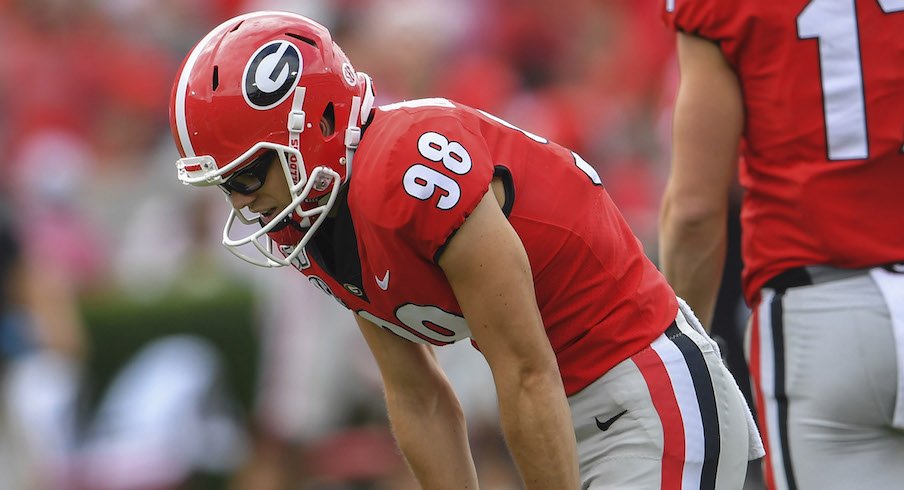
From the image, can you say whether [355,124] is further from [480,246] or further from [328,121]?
[480,246]

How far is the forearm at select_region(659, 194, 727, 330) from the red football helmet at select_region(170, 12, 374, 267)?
1.07m

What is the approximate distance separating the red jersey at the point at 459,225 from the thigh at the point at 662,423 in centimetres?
5

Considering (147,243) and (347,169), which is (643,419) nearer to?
(347,169)

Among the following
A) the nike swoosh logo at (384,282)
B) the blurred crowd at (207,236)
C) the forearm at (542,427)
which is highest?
→ the nike swoosh logo at (384,282)

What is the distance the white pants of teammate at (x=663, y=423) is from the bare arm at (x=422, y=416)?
16.3 inches

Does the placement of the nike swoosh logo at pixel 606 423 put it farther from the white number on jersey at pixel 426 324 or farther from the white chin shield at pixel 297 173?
the white chin shield at pixel 297 173

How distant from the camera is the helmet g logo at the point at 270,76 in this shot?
3.05 metres

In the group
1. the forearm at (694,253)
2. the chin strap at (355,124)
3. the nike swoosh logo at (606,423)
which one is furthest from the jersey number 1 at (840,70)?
the chin strap at (355,124)

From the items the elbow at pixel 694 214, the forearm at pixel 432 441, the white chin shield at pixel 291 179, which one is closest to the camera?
the white chin shield at pixel 291 179

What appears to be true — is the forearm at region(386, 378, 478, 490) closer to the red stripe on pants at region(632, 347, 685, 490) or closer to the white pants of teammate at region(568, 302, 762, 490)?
the white pants of teammate at region(568, 302, 762, 490)

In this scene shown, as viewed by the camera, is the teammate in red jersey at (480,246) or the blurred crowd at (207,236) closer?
the teammate in red jersey at (480,246)

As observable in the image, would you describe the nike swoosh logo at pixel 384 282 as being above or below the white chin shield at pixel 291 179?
below

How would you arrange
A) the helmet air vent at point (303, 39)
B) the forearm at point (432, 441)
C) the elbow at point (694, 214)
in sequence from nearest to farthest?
the helmet air vent at point (303, 39) → the forearm at point (432, 441) → the elbow at point (694, 214)

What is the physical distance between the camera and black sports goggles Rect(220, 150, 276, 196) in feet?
10.2
